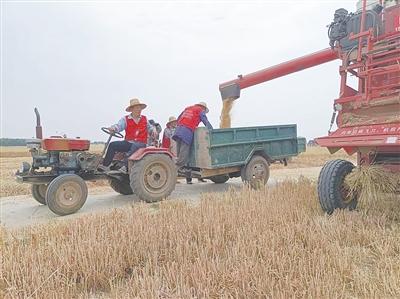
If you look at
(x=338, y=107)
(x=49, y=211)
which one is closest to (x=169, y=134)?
(x=49, y=211)

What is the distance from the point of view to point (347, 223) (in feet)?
12.4

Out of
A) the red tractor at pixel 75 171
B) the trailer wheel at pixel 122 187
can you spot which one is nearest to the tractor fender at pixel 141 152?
the red tractor at pixel 75 171

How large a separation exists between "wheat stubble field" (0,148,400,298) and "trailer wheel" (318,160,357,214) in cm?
24

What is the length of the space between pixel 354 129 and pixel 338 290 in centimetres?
249

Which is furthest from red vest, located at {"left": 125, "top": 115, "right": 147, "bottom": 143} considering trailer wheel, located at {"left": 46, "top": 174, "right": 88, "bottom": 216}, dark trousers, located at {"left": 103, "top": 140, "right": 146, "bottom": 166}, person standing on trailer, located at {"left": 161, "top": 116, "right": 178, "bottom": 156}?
person standing on trailer, located at {"left": 161, "top": 116, "right": 178, "bottom": 156}

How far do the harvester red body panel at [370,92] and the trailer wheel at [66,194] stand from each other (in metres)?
3.42

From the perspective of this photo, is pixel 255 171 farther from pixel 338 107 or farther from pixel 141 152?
pixel 338 107

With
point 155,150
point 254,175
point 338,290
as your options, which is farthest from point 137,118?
point 338,290

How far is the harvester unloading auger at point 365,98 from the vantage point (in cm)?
415

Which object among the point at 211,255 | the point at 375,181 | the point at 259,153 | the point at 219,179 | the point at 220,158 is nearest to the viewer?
the point at 211,255

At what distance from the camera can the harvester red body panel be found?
13.4ft

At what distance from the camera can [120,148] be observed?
6.37 metres

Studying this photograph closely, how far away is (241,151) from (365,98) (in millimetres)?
3038

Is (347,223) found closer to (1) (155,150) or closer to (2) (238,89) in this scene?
(1) (155,150)
